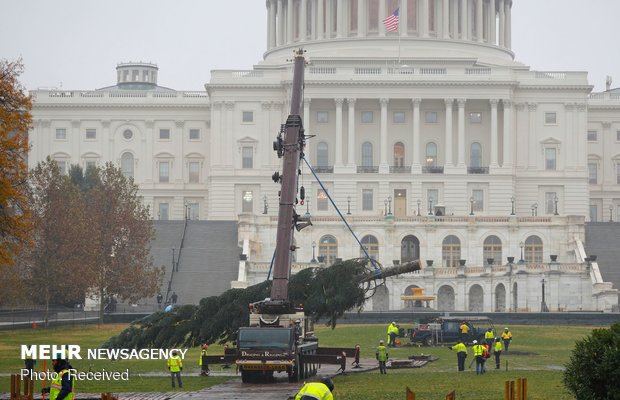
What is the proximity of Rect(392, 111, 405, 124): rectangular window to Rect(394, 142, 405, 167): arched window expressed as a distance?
7.41 ft

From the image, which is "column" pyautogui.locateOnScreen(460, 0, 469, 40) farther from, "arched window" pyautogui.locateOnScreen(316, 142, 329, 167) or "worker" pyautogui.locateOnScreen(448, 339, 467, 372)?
"worker" pyautogui.locateOnScreen(448, 339, 467, 372)

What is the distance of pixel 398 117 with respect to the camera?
145125mm

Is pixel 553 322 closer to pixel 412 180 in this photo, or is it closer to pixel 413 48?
pixel 412 180

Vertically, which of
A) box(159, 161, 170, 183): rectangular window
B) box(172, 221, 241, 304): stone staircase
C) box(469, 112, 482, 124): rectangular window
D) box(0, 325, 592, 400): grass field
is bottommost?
box(0, 325, 592, 400): grass field

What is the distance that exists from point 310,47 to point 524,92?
75.5 ft

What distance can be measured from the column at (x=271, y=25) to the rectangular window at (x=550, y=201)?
124 ft

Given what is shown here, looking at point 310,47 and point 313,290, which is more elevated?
point 310,47

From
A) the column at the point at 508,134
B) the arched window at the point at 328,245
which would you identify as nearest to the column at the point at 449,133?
the column at the point at 508,134

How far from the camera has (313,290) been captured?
2240 inches

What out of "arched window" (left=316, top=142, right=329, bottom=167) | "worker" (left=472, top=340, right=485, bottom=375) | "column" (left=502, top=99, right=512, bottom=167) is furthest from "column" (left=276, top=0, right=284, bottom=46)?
"worker" (left=472, top=340, right=485, bottom=375)

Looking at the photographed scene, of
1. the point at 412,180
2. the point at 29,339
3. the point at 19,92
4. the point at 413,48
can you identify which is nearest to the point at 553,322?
the point at 29,339

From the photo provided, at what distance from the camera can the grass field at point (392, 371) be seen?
156 feet

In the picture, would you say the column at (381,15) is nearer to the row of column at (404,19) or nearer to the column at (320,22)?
the row of column at (404,19)

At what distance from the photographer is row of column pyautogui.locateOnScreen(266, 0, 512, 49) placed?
515 feet
